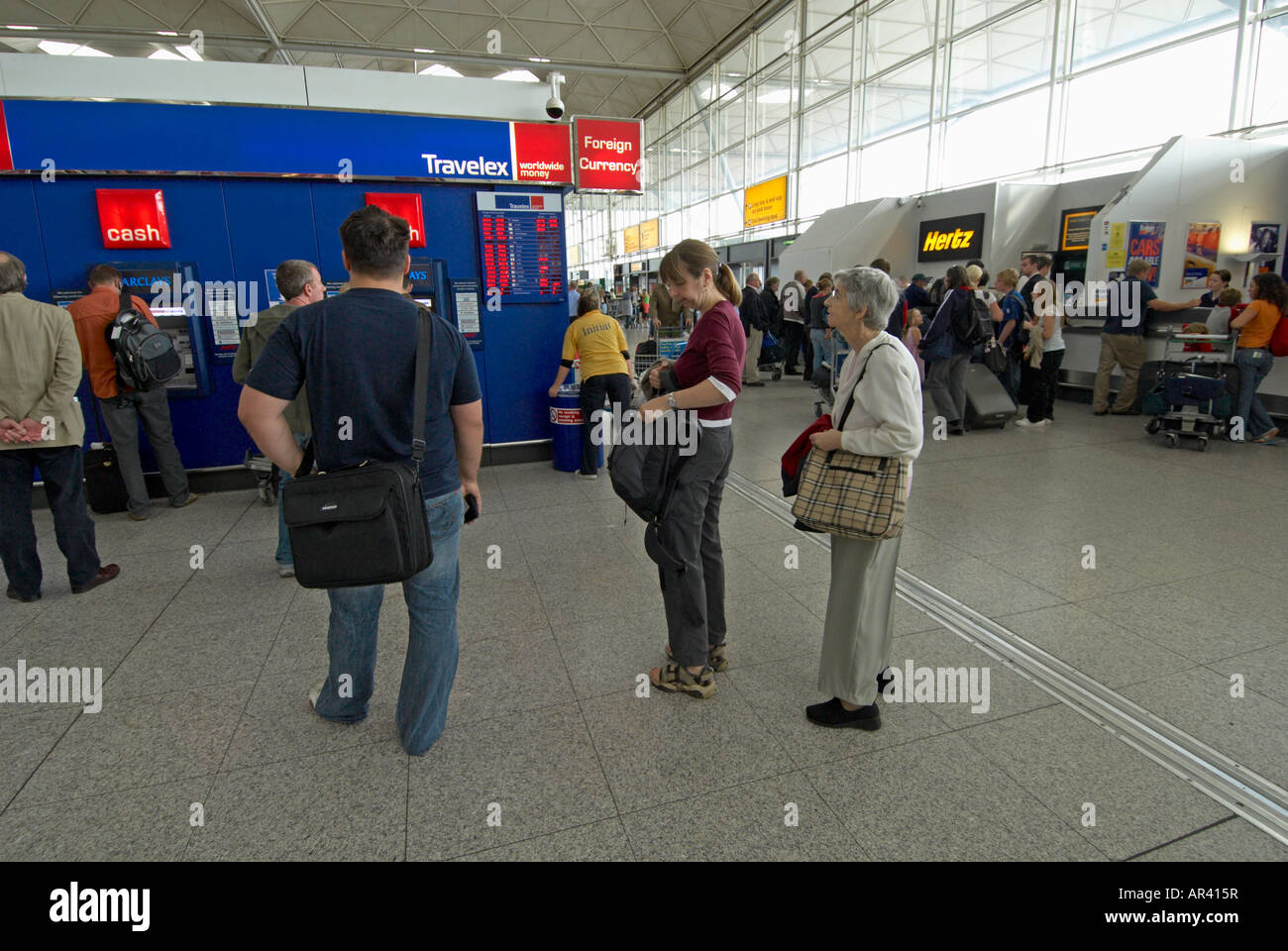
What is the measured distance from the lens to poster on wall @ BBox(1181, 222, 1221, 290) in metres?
7.58

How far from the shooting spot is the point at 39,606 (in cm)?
345

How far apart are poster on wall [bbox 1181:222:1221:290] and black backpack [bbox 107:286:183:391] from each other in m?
9.62

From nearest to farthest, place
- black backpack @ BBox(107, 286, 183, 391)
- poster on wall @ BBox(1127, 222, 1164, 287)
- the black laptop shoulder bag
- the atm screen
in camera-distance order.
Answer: the black laptop shoulder bag < black backpack @ BBox(107, 286, 183, 391) < the atm screen < poster on wall @ BBox(1127, 222, 1164, 287)

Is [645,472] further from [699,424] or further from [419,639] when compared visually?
[419,639]

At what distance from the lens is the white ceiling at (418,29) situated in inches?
583

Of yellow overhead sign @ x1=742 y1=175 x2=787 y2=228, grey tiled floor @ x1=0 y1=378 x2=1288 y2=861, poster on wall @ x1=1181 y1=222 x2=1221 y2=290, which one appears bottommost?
grey tiled floor @ x1=0 y1=378 x2=1288 y2=861

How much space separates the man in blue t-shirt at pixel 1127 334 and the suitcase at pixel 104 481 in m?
9.17

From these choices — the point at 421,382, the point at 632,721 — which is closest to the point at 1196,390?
the point at 632,721

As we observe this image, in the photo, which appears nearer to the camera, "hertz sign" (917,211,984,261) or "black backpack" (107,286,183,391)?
"black backpack" (107,286,183,391)

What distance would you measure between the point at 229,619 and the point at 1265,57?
11013 millimetres

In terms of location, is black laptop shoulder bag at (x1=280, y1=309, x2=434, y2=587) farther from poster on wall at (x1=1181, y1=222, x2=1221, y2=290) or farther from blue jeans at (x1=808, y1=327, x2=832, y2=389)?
poster on wall at (x1=1181, y1=222, x2=1221, y2=290)

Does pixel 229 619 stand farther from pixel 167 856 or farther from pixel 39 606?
pixel 167 856

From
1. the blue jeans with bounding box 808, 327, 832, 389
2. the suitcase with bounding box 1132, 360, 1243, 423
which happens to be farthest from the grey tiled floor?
the blue jeans with bounding box 808, 327, 832, 389

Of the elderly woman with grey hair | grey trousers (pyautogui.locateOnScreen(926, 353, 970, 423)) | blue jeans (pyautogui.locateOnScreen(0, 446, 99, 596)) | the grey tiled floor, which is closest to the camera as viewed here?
the grey tiled floor
